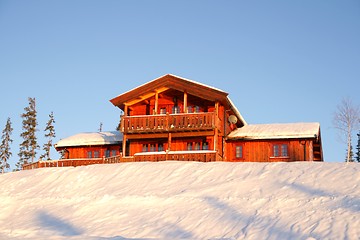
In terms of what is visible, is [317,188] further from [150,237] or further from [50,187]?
[50,187]

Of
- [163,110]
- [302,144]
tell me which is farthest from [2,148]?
[302,144]

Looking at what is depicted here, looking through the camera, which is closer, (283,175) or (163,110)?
(283,175)

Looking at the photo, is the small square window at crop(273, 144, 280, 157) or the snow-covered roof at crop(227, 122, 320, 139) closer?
the snow-covered roof at crop(227, 122, 320, 139)

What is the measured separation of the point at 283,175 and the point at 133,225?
22.6 ft

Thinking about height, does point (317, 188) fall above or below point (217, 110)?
below

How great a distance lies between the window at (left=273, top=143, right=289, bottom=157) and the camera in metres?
32.7

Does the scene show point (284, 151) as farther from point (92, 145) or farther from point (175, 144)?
point (92, 145)

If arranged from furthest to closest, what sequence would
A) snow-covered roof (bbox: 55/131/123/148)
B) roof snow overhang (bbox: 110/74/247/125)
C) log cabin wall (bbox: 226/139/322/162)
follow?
snow-covered roof (bbox: 55/131/123/148), log cabin wall (bbox: 226/139/322/162), roof snow overhang (bbox: 110/74/247/125)

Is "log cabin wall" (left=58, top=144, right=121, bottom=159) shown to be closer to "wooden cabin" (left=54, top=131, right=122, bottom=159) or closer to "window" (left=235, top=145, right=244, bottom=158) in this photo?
"wooden cabin" (left=54, top=131, right=122, bottom=159)

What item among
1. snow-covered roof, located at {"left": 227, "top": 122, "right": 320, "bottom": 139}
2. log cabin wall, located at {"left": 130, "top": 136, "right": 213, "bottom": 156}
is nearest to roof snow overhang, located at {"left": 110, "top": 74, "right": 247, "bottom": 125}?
snow-covered roof, located at {"left": 227, "top": 122, "right": 320, "bottom": 139}

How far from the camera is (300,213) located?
58.8 ft

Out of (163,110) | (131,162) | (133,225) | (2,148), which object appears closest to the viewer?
(133,225)

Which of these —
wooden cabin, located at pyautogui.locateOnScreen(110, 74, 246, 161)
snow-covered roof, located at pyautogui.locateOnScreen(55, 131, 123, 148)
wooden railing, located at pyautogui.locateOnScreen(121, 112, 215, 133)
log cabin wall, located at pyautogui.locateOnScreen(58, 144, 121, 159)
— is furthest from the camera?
log cabin wall, located at pyautogui.locateOnScreen(58, 144, 121, 159)

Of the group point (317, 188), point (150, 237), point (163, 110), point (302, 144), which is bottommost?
point (150, 237)
